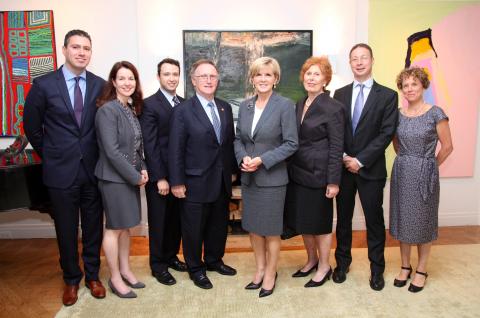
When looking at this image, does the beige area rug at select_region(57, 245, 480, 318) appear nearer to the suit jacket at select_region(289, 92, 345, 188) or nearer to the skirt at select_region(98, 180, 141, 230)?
the skirt at select_region(98, 180, 141, 230)

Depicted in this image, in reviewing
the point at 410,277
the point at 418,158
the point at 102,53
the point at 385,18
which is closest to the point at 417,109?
the point at 418,158

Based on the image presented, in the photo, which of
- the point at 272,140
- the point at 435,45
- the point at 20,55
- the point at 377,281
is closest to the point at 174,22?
the point at 20,55

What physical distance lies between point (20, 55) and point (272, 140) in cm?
292

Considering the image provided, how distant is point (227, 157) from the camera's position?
2912 millimetres

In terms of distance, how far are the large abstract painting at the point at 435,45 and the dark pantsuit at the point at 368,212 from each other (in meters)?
1.80

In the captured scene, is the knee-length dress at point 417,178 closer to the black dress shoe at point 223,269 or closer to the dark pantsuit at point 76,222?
the black dress shoe at point 223,269

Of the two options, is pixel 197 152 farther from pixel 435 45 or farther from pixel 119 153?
pixel 435 45

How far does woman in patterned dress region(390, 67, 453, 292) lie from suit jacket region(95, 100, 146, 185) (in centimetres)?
188

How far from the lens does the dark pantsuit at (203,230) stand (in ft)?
9.64

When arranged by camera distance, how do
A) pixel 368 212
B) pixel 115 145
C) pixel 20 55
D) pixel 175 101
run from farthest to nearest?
pixel 20 55 < pixel 175 101 < pixel 368 212 < pixel 115 145

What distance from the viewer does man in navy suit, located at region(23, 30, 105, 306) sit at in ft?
8.68

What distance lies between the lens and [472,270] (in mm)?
3291

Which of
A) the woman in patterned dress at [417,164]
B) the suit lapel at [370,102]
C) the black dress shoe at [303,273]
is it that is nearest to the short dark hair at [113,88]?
the suit lapel at [370,102]

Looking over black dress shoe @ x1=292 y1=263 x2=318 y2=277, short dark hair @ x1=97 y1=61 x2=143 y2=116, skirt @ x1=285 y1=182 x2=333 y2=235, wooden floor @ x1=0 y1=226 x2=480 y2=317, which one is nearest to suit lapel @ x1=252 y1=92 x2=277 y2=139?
skirt @ x1=285 y1=182 x2=333 y2=235
